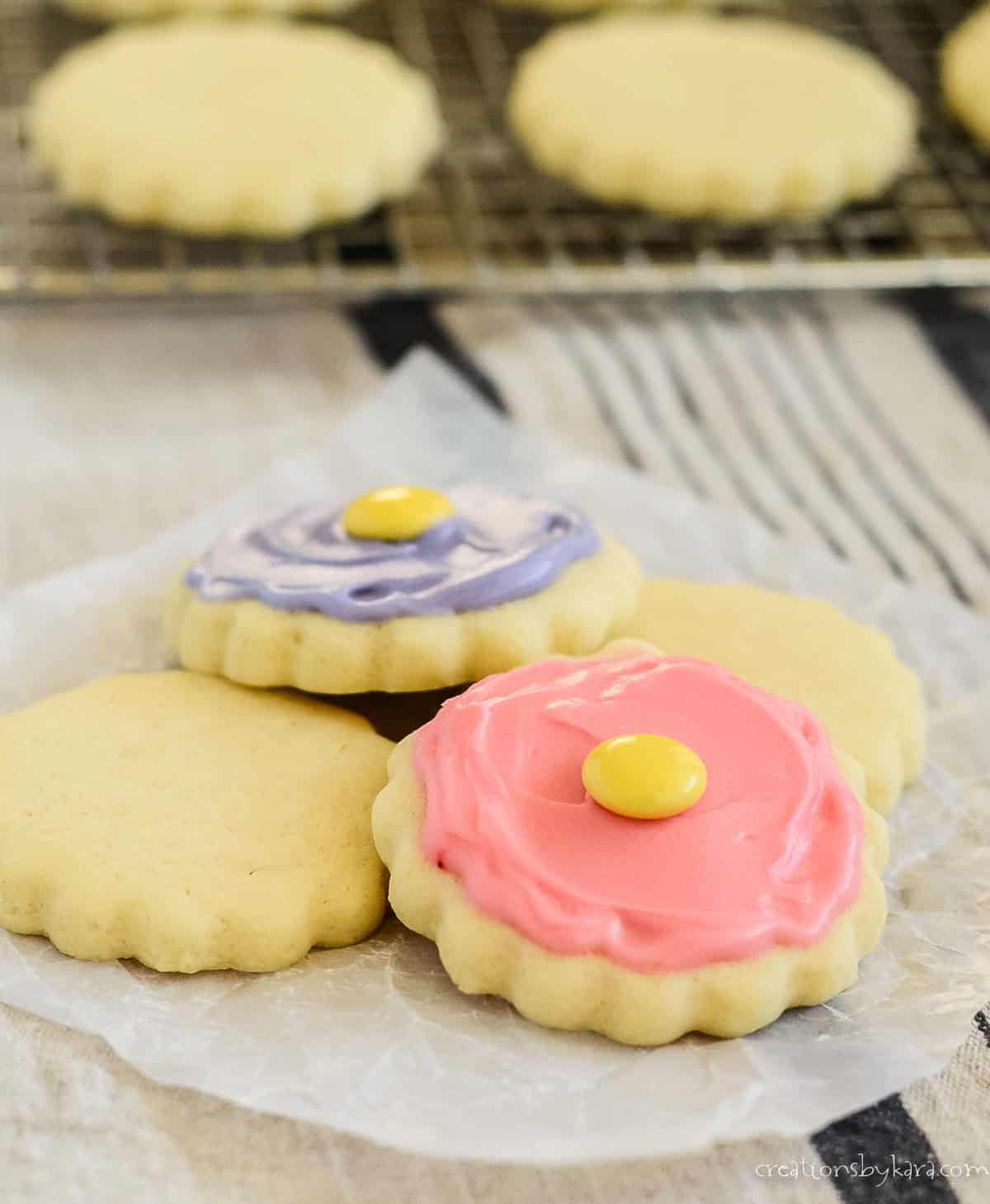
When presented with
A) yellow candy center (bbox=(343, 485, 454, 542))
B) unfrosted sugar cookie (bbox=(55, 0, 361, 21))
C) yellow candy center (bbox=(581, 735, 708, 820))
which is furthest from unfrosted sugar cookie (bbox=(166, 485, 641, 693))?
unfrosted sugar cookie (bbox=(55, 0, 361, 21))

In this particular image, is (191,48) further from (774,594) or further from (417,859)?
(417,859)

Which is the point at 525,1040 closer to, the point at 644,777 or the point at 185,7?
the point at 644,777

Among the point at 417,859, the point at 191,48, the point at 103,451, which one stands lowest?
the point at 103,451

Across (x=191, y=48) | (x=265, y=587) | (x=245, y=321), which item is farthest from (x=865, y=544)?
(x=191, y=48)

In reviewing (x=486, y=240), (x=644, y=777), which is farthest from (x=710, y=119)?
(x=644, y=777)

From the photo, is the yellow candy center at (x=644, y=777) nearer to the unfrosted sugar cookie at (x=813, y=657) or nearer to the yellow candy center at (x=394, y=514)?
the unfrosted sugar cookie at (x=813, y=657)

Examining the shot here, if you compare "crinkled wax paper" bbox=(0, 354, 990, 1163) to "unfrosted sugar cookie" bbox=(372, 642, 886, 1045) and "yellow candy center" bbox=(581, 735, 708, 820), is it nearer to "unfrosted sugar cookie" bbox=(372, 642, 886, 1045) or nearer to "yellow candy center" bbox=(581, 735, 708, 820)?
"unfrosted sugar cookie" bbox=(372, 642, 886, 1045)

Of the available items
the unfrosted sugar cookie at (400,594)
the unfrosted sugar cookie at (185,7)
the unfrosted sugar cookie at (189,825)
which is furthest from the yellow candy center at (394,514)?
the unfrosted sugar cookie at (185,7)
